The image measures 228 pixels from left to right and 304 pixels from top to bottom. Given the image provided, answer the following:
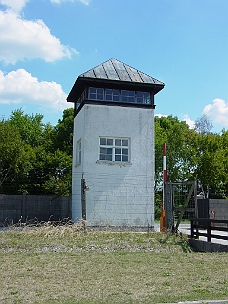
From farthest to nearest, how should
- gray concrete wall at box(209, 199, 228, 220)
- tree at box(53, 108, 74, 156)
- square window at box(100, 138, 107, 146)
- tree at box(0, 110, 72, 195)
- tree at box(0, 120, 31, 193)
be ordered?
tree at box(53, 108, 74, 156) → tree at box(0, 110, 72, 195) → tree at box(0, 120, 31, 193) → gray concrete wall at box(209, 199, 228, 220) → square window at box(100, 138, 107, 146)

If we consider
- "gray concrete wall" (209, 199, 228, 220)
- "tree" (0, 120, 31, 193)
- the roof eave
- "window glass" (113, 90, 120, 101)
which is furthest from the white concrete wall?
"tree" (0, 120, 31, 193)

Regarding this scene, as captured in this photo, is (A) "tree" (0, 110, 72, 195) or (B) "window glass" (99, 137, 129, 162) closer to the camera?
(B) "window glass" (99, 137, 129, 162)

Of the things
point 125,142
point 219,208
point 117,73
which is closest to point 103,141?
point 125,142

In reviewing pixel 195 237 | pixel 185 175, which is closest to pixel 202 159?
pixel 185 175

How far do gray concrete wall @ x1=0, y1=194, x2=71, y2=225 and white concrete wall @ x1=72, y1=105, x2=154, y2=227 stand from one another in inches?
110

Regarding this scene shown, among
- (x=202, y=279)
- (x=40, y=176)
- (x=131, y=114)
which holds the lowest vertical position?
(x=202, y=279)

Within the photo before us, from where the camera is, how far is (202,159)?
34.8 m

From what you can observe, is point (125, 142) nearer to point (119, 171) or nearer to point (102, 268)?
point (119, 171)

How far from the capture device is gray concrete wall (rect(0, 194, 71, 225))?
20281 mm

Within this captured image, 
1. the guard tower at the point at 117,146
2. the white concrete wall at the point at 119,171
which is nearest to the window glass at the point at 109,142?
the guard tower at the point at 117,146

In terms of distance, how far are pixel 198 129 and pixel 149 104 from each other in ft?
102

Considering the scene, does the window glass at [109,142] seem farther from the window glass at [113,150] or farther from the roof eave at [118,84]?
the roof eave at [118,84]

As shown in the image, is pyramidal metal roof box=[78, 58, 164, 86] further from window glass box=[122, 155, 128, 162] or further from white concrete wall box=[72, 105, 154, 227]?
window glass box=[122, 155, 128, 162]

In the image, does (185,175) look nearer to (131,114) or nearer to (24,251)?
(131,114)
